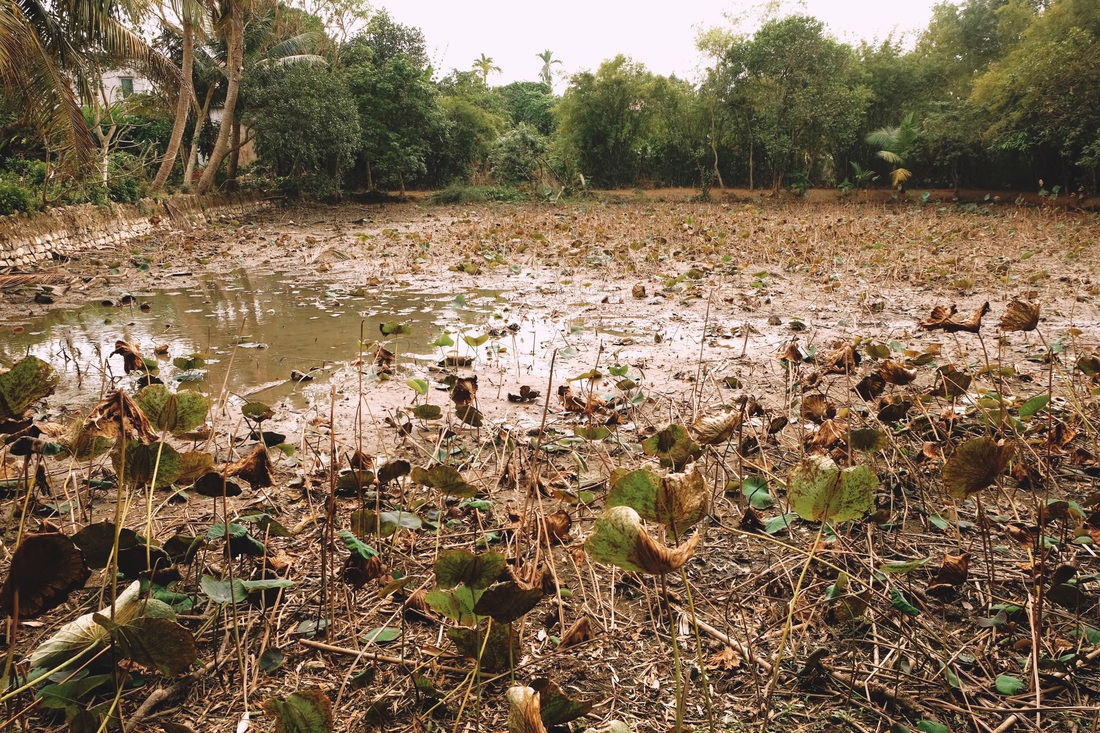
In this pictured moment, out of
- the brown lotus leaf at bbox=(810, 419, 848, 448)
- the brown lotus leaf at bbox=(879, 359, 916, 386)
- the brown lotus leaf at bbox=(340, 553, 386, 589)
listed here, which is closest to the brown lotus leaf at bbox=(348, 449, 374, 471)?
the brown lotus leaf at bbox=(340, 553, 386, 589)

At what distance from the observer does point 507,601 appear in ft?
2.97

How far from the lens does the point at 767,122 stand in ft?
61.1

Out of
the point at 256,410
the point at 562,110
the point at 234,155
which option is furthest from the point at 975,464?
the point at 562,110

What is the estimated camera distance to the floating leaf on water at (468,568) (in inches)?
37.4

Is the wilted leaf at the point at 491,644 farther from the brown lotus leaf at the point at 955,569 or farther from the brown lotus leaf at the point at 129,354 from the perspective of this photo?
the brown lotus leaf at the point at 129,354

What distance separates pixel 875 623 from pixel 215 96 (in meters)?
20.4

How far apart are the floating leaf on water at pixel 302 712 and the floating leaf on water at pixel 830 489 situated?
0.75 metres

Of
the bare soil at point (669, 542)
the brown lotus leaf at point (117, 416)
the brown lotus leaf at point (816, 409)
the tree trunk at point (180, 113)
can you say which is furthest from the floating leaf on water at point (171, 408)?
the tree trunk at point (180, 113)

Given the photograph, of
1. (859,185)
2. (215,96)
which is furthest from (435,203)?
(859,185)

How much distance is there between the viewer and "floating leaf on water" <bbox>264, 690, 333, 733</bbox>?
796 mm

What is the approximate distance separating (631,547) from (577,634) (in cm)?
52

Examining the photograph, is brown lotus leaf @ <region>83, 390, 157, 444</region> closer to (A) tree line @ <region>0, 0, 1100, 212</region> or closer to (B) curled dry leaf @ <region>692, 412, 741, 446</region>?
(B) curled dry leaf @ <region>692, 412, 741, 446</region>

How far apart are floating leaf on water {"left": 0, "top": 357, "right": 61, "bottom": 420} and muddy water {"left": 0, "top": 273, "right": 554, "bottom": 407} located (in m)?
1.29

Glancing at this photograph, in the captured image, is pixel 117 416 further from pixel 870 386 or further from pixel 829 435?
pixel 870 386
